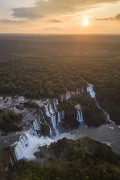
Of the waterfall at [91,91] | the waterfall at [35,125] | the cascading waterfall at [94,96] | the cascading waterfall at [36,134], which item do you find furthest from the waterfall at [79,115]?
the waterfall at [35,125]

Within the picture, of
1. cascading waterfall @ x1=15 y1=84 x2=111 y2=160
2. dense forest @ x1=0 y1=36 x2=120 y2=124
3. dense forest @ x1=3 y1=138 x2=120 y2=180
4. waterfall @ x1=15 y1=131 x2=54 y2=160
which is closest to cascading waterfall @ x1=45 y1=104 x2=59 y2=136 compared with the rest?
cascading waterfall @ x1=15 y1=84 x2=111 y2=160

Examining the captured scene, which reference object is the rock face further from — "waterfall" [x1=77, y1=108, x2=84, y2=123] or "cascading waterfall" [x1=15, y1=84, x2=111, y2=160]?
"waterfall" [x1=77, y1=108, x2=84, y2=123]

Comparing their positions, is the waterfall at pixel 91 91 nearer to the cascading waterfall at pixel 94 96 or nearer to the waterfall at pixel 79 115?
the cascading waterfall at pixel 94 96

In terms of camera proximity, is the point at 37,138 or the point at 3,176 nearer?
the point at 3,176

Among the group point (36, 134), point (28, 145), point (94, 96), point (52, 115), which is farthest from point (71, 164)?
point (94, 96)

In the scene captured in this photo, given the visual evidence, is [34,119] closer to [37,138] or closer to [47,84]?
[37,138]

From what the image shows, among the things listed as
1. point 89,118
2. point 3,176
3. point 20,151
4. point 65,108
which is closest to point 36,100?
point 65,108

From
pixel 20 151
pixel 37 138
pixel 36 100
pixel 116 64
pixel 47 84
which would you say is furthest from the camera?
pixel 116 64

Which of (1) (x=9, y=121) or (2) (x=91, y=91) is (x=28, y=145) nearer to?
(1) (x=9, y=121)

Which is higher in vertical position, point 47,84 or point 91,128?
point 47,84
